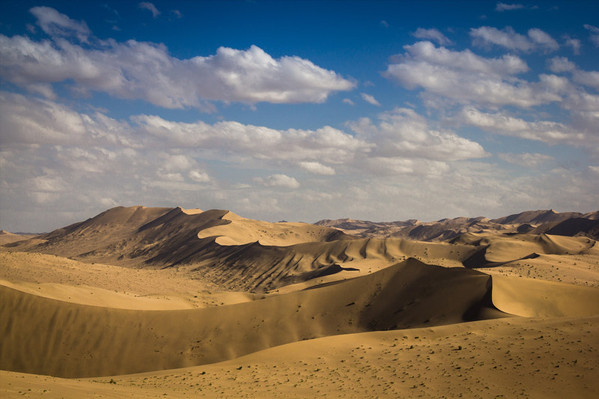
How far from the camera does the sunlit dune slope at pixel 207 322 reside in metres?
32.4

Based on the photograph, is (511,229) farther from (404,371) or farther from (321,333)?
(404,371)

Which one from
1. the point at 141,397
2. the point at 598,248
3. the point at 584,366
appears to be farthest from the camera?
the point at 598,248

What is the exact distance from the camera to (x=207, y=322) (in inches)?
1431

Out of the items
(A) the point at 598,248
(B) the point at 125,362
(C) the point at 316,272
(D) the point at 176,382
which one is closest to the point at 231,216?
(C) the point at 316,272

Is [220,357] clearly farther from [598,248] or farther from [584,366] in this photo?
[598,248]

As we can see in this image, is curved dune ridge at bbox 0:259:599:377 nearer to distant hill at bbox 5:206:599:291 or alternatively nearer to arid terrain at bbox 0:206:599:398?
arid terrain at bbox 0:206:599:398

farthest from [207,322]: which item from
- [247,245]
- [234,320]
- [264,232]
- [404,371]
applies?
[264,232]

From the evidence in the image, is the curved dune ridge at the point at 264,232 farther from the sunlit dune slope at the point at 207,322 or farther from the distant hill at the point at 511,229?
the sunlit dune slope at the point at 207,322

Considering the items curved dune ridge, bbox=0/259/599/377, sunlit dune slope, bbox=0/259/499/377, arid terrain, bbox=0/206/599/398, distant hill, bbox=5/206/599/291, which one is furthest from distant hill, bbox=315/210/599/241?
sunlit dune slope, bbox=0/259/499/377

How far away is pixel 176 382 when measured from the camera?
20.6 metres

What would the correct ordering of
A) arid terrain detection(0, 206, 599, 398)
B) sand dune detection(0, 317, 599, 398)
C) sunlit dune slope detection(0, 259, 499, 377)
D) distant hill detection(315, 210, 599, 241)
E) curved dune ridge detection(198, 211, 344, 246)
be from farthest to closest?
1. distant hill detection(315, 210, 599, 241)
2. curved dune ridge detection(198, 211, 344, 246)
3. sunlit dune slope detection(0, 259, 499, 377)
4. arid terrain detection(0, 206, 599, 398)
5. sand dune detection(0, 317, 599, 398)

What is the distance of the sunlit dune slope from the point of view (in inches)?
1276

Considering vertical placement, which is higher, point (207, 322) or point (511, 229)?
point (511, 229)

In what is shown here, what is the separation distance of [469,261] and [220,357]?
172 ft
